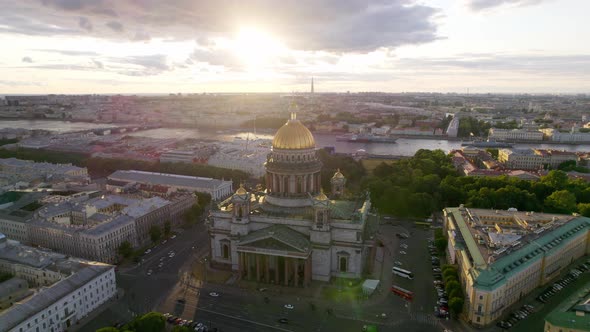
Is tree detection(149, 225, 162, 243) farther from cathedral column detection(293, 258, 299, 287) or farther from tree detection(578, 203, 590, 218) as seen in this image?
tree detection(578, 203, 590, 218)

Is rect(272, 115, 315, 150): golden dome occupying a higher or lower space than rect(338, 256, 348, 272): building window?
higher

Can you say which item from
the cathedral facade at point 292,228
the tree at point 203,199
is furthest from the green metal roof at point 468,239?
the tree at point 203,199

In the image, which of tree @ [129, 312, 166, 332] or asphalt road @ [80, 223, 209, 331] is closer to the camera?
tree @ [129, 312, 166, 332]

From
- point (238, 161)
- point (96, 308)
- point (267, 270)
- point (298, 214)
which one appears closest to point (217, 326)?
point (267, 270)

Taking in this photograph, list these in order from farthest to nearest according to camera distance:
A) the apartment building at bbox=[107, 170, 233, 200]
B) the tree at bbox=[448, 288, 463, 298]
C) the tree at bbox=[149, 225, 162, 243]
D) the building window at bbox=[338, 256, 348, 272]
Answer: the apartment building at bbox=[107, 170, 233, 200]
the tree at bbox=[149, 225, 162, 243]
the building window at bbox=[338, 256, 348, 272]
the tree at bbox=[448, 288, 463, 298]

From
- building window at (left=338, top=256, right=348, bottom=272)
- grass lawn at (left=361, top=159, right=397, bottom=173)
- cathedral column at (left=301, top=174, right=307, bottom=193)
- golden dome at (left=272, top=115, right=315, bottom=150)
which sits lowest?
grass lawn at (left=361, top=159, right=397, bottom=173)

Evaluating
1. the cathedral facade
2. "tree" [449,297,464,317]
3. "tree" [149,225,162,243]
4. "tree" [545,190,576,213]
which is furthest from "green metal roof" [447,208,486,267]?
"tree" [149,225,162,243]

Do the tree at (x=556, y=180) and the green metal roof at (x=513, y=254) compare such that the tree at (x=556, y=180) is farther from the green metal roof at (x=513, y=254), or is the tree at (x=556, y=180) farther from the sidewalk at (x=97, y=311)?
the sidewalk at (x=97, y=311)
